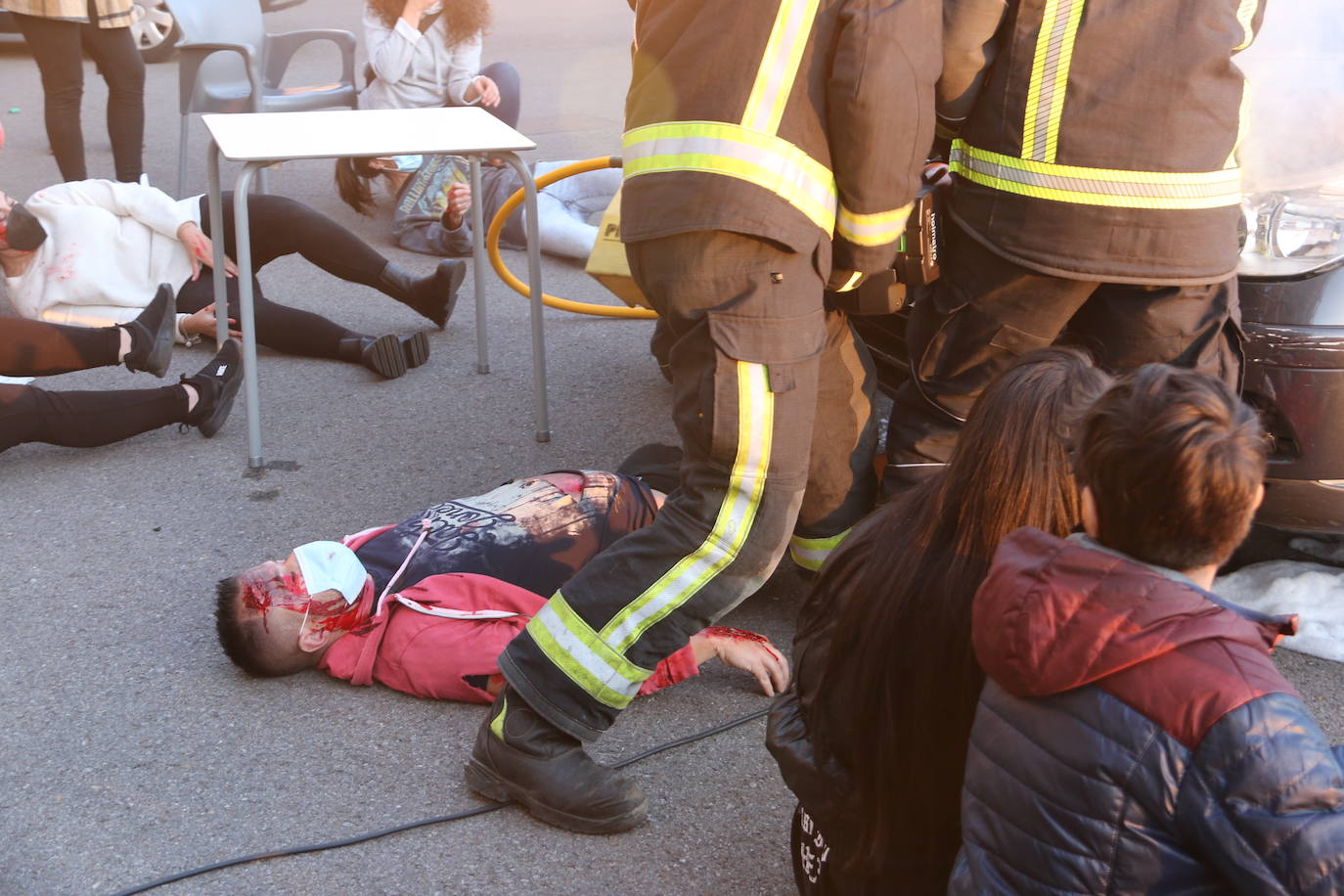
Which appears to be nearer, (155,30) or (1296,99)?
(1296,99)

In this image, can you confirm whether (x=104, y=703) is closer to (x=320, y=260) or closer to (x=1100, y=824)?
(x=1100, y=824)

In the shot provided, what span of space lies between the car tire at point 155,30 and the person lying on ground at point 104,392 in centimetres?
738

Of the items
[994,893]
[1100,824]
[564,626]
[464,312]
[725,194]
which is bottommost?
[464,312]

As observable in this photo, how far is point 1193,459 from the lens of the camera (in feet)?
4.58

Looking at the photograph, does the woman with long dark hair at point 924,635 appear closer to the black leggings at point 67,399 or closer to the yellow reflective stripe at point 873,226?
the yellow reflective stripe at point 873,226

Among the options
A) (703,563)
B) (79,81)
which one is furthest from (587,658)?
(79,81)

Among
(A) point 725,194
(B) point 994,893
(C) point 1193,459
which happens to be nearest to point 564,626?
(A) point 725,194

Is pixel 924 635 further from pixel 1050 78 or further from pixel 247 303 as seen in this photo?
pixel 247 303

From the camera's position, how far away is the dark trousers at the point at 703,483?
2334 millimetres

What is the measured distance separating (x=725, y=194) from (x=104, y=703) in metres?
1.82

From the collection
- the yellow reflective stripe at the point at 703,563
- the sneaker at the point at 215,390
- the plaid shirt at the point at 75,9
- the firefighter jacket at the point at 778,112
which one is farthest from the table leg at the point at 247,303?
the plaid shirt at the point at 75,9

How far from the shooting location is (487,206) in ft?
20.6

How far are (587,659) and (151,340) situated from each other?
2.72 metres

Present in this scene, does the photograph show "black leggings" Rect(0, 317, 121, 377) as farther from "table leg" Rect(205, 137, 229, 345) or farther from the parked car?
the parked car
